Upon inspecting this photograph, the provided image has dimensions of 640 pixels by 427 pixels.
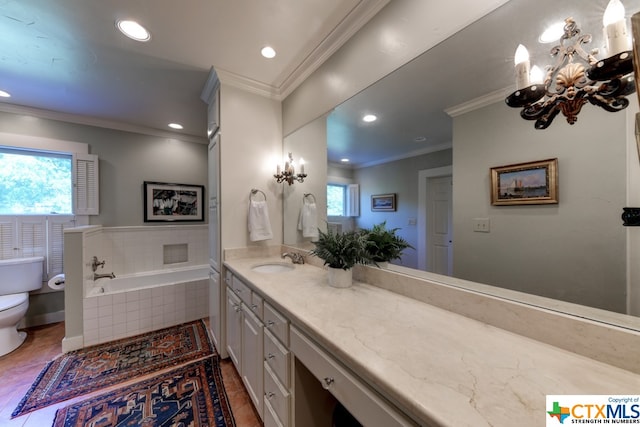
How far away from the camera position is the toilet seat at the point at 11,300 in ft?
6.71

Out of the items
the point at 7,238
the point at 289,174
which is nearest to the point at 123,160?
the point at 7,238

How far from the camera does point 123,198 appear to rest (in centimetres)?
304

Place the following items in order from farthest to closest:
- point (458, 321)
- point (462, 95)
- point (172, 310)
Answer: point (172, 310)
point (462, 95)
point (458, 321)

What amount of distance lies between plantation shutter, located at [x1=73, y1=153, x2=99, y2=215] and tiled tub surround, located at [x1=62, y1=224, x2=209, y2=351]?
29cm

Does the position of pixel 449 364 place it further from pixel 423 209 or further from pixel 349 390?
pixel 423 209

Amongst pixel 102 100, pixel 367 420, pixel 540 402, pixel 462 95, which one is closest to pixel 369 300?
pixel 367 420

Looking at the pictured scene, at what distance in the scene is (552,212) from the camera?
0.80m

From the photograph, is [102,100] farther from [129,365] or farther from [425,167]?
[425,167]

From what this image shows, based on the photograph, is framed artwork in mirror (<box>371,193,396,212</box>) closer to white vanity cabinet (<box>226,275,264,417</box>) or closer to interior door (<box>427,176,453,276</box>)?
interior door (<box>427,176,453,276</box>)

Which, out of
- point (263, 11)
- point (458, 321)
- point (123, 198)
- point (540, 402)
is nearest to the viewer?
point (540, 402)

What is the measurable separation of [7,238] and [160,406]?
260 centimetres

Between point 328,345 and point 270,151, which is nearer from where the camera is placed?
point 328,345

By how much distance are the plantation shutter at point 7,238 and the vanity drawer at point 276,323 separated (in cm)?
319

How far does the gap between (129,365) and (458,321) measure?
8.23 feet
